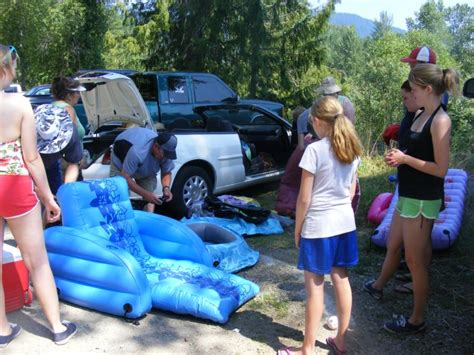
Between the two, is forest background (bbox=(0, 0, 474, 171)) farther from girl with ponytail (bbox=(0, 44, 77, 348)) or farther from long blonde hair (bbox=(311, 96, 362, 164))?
girl with ponytail (bbox=(0, 44, 77, 348))

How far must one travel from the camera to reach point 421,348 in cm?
338

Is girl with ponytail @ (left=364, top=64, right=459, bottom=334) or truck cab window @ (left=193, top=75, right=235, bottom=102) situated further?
truck cab window @ (left=193, top=75, right=235, bottom=102)

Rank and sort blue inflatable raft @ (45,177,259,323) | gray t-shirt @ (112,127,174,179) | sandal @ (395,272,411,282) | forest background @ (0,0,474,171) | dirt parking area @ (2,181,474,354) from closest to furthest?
dirt parking area @ (2,181,474,354) → blue inflatable raft @ (45,177,259,323) → sandal @ (395,272,411,282) → gray t-shirt @ (112,127,174,179) → forest background @ (0,0,474,171)

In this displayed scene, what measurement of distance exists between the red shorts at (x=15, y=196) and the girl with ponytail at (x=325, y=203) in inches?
63.8

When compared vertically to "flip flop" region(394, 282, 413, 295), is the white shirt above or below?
above

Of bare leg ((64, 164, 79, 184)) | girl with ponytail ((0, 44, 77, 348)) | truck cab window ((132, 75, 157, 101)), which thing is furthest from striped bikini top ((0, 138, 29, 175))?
truck cab window ((132, 75, 157, 101))

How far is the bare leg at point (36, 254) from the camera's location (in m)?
2.99

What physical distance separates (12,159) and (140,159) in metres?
2.04

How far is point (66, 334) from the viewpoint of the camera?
10.8ft

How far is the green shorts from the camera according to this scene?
10.7ft

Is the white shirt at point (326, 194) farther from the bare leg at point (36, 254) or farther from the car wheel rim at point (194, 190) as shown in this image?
the car wheel rim at point (194, 190)

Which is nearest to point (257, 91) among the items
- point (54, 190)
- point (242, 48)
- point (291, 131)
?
point (242, 48)

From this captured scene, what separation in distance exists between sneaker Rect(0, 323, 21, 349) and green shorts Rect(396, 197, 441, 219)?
273cm

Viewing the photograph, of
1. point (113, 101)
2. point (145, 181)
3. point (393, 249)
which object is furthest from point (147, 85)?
point (393, 249)
